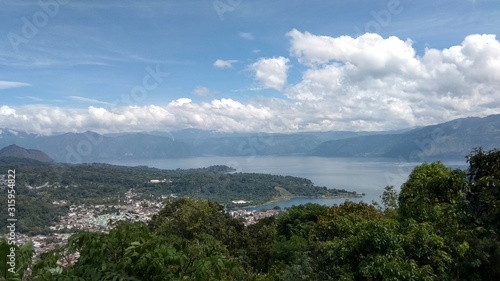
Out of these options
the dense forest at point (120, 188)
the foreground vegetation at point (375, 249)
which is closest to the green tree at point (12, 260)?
the foreground vegetation at point (375, 249)

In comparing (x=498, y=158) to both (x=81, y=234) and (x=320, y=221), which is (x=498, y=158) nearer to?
(x=81, y=234)

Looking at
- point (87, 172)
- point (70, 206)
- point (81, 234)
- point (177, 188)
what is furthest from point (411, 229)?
point (87, 172)

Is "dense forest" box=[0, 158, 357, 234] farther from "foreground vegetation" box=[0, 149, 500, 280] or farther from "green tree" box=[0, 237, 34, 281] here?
"green tree" box=[0, 237, 34, 281]

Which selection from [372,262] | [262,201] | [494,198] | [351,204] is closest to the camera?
[494,198]

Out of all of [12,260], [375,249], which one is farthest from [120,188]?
[12,260]

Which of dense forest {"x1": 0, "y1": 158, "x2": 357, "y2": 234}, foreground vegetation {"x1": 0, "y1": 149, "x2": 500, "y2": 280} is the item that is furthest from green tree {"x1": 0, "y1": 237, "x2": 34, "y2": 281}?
dense forest {"x1": 0, "y1": 158, "x2": 357, "y2": 234}

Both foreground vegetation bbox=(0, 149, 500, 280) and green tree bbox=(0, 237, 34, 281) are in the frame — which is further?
green tree bbox=(0, 237, 34, 281)

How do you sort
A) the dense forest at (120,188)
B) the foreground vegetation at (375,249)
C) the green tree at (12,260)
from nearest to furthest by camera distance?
the foreground vegetation at (375,249), the green tree at (12,260), the dense forest at (120,188)

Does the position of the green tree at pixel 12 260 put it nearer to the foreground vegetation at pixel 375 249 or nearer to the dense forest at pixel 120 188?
the foreground vegetation at pixel 375 249
